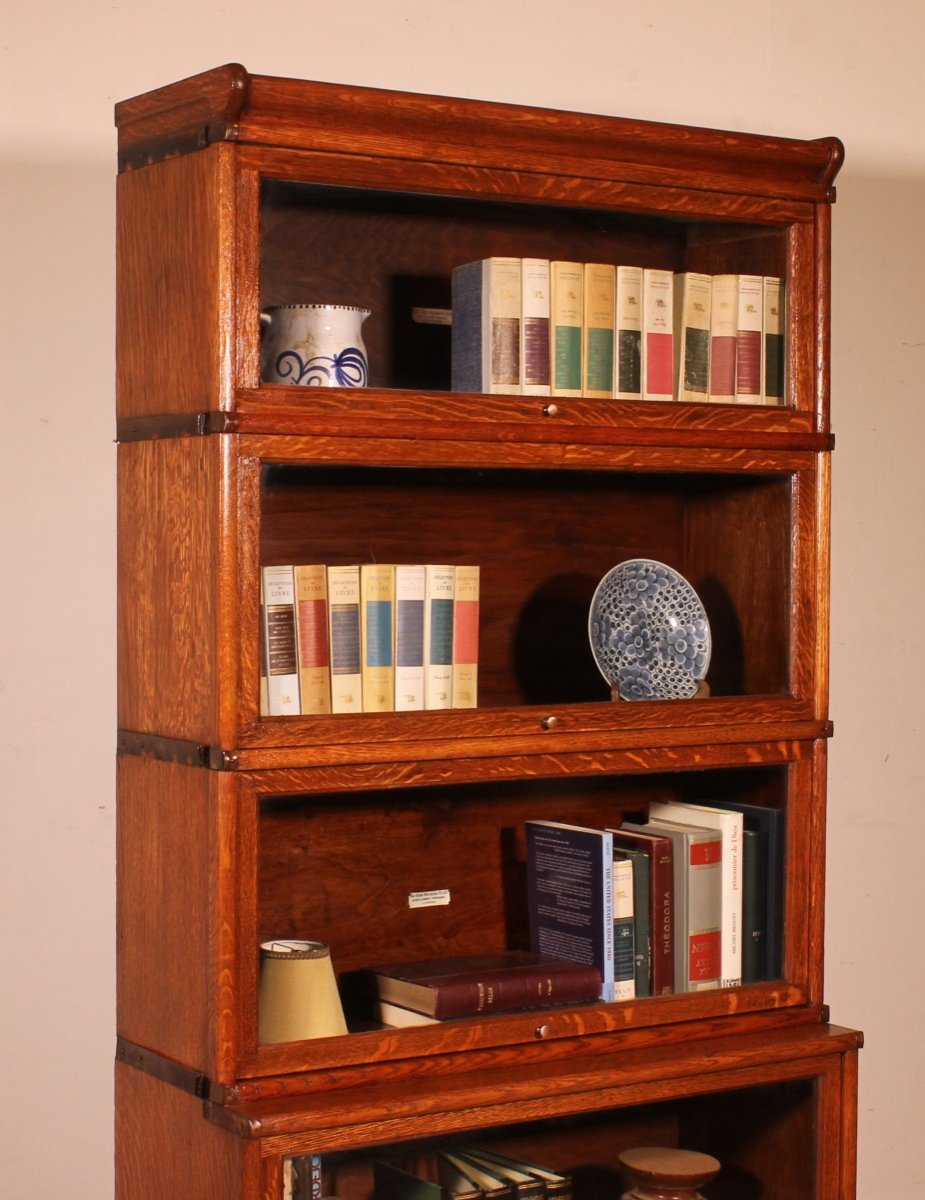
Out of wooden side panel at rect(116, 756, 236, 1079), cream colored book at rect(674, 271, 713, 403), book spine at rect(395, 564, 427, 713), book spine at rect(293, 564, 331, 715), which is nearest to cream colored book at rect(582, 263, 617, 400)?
cream colored book at rect(674, 271, 713, 403)

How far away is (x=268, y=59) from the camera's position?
254 centimetres

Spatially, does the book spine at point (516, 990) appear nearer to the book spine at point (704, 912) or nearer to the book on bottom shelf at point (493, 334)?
the book spine at point (704, 912)

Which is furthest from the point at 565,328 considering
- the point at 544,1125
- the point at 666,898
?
the point at 544,1125

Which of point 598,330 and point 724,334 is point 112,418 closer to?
point 598,330

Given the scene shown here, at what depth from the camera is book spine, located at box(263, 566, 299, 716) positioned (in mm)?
2047

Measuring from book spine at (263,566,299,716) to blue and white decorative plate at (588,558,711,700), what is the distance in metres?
0.52

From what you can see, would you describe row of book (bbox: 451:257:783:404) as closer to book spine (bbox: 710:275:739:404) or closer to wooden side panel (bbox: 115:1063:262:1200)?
book spine (bbox: 710:275:739:404)

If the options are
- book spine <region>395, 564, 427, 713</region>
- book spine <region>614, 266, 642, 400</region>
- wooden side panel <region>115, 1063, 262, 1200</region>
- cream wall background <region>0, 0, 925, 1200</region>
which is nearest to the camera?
wooden side panel <region>115, 1063, 262, 1200</region>

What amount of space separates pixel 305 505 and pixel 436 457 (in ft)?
0.60

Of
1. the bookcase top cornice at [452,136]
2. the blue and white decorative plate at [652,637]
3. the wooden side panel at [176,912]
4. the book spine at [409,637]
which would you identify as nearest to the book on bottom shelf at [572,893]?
the blue and white decorative plate at [652,637]

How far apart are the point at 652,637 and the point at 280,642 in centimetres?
58

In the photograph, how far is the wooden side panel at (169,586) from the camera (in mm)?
2000

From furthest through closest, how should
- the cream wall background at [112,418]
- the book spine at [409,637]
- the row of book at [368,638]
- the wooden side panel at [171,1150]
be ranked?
1. the cream wall background at [112,418]
2. the book spine at [409,637]
3. the row of book at [368,638]
4. the wooden side panel at [171,1150]

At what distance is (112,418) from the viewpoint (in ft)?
8.04
